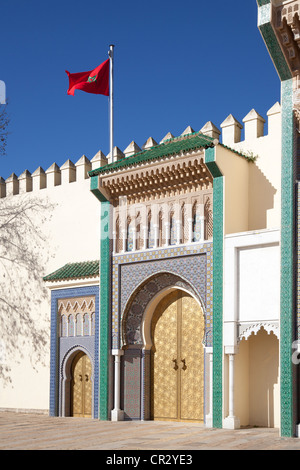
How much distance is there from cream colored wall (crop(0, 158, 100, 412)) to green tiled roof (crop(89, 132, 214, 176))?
4.98ft

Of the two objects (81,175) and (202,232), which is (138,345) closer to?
(202,232)

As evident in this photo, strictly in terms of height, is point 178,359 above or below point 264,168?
below

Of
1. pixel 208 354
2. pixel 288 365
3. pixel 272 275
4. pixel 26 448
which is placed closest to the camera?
pixel 26 448

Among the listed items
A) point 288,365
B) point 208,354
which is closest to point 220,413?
point 208,354

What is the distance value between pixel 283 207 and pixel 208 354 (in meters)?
2.54

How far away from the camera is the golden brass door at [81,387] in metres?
11.3

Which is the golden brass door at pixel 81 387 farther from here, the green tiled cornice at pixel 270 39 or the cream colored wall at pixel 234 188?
the green tiled cornice at pixel 270 39

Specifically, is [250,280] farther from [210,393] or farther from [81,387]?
[81,387]

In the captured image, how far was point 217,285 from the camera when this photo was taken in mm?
9492

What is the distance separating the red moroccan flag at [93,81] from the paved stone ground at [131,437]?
6.16 metres

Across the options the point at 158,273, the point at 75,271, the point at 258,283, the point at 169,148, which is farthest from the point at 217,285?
the point at 75,271

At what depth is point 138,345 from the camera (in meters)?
10.6

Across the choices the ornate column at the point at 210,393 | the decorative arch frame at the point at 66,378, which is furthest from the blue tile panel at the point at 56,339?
the ornate column at the point at 210,393

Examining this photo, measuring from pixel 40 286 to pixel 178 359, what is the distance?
384cm
